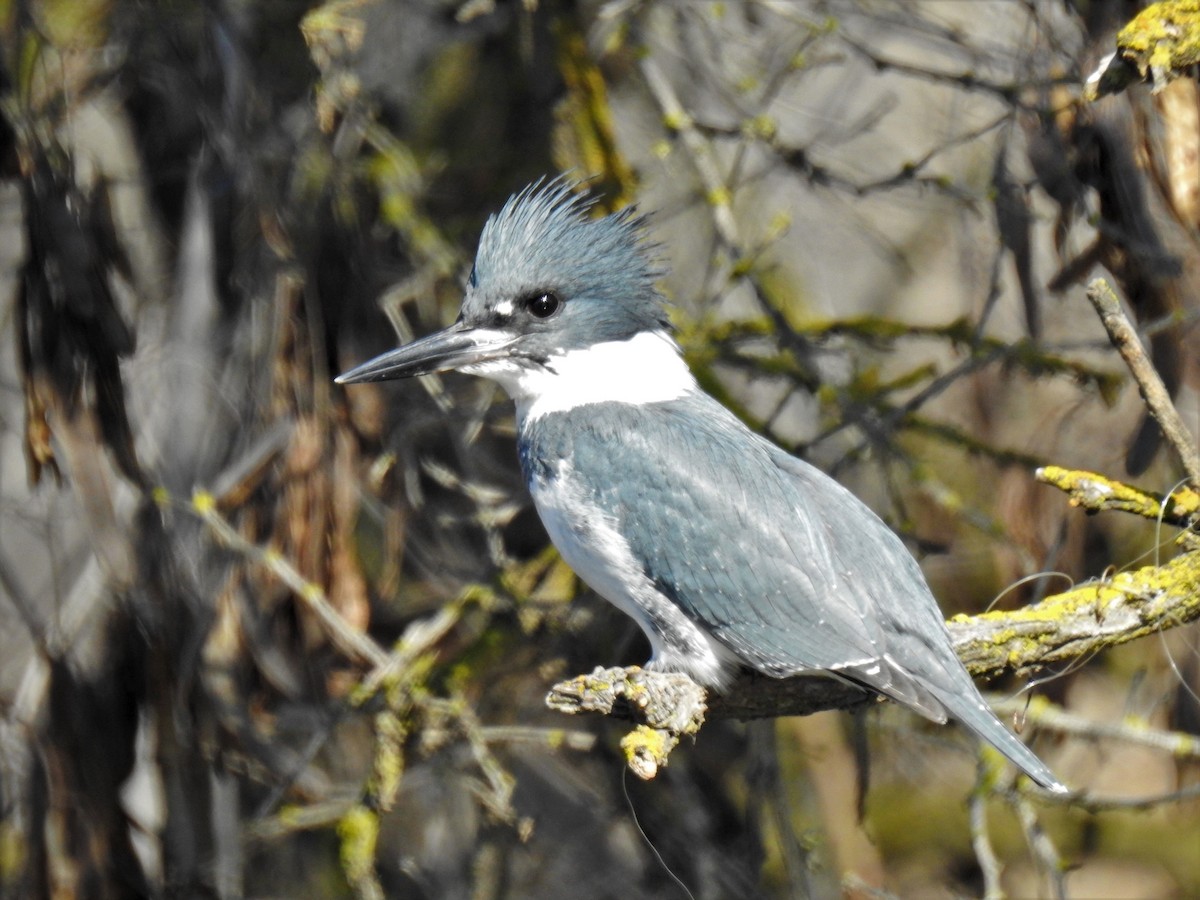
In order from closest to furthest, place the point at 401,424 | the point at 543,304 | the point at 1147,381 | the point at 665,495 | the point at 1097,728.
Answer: the point at 1147,381 → the point at 665,495 → the point at 1097,728 → the point at 543,304 → the point at 401,424

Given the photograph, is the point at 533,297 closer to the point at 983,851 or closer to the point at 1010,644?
the point at 1010,644

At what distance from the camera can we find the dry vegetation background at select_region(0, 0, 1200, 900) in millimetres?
2619

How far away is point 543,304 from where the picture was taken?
2496mm

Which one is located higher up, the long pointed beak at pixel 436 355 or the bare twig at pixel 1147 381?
the bare twig at pixel 1147 381

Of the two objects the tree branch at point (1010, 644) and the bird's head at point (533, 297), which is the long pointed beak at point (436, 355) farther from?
the tree branch at point (1010, 644)

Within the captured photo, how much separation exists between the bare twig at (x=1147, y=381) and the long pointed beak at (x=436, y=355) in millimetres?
1025

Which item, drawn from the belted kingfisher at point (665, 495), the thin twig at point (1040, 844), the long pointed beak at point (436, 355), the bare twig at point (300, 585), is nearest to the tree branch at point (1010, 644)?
the belted kingfisher at point (665, 495)

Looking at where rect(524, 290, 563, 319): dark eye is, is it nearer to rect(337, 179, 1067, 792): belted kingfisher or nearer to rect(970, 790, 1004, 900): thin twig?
rect(337, 179, 1067, 792): belted kingfisher

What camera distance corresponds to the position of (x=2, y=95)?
262 centimetres

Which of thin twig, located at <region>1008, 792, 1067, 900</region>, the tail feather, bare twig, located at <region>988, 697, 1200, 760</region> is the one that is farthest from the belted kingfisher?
thin twig, located at <region>1008, 792, 1067, 900</region>

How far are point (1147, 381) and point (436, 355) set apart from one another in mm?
1162

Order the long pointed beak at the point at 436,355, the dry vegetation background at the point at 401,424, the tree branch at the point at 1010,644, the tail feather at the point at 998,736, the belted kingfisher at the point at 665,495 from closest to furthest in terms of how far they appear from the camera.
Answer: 1. the tree branch at the point at 1010,644
2. the tail feather at the point at 998,736
3. the belted kingfisher at the point at 665,495
4. the long pointed beak at the point at 436,355
5. the dry vegetation background at the point at 401,424

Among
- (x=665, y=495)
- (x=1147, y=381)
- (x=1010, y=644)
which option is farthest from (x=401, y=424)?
(x=1147, y=381)

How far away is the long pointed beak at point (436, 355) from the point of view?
7.98ft
